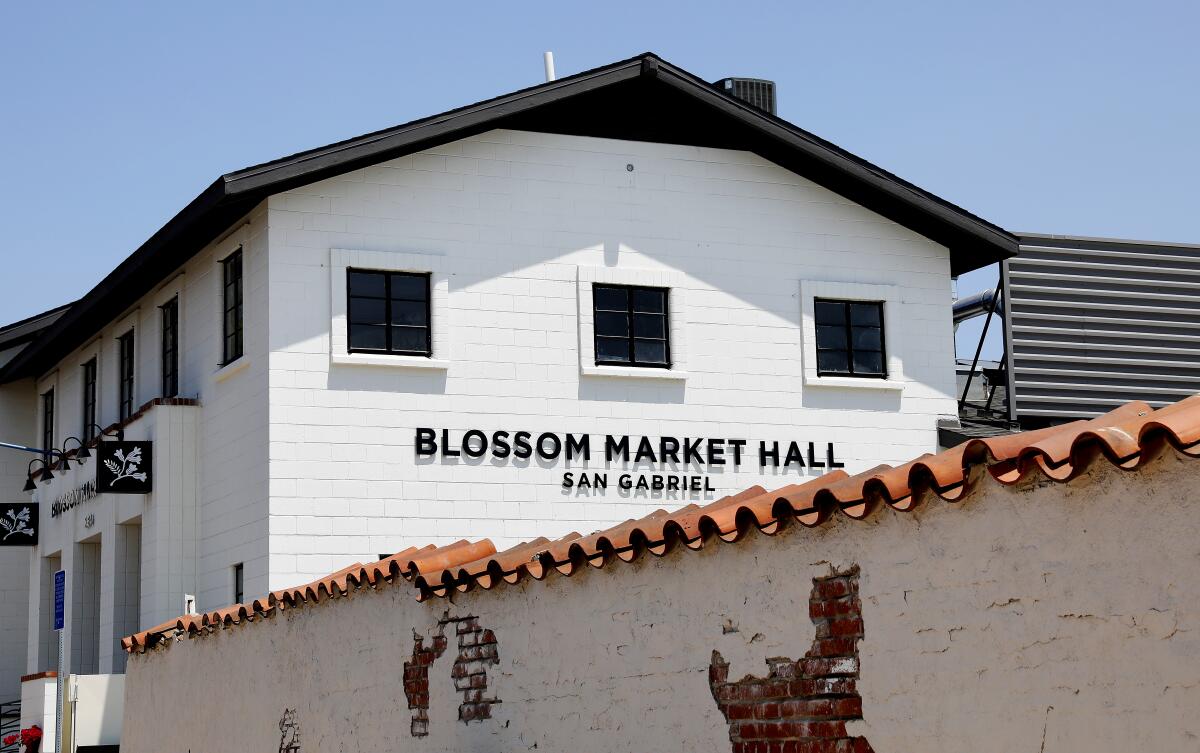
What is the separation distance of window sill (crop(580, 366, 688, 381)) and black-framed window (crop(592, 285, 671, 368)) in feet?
0.65

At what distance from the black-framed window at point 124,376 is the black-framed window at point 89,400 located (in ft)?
4.31

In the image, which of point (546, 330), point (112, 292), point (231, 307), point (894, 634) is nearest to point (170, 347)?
point (112, 292)

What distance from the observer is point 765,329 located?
69.4 ft

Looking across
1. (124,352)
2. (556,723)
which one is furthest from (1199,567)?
(124,352)

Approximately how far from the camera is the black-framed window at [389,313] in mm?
19375

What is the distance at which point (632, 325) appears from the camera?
20.7 m

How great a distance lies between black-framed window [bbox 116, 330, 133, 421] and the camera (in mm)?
24375

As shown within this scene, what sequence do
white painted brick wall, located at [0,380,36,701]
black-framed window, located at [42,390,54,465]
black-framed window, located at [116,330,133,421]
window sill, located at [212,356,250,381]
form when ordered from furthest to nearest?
1. white painted brick wall, located at [0,380,36,701]
2. black-framed window, located at [42,390,54,465]
3. black-framed window, located at [116,330,133,421]
4. window sill, located at [212,356,250,381]

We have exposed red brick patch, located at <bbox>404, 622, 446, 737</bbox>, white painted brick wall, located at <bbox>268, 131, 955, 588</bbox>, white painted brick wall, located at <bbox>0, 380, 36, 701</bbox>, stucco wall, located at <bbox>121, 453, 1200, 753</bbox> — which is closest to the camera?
stucco wall, located at <bbox>121, 453, 1200, 753</bbox>

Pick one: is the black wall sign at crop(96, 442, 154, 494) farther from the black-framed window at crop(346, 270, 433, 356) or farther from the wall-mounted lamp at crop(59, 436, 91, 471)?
the black-framed window at crop(346, 270, 433, 356)

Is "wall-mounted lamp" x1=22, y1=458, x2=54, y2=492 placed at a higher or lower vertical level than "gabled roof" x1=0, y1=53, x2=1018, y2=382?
lower

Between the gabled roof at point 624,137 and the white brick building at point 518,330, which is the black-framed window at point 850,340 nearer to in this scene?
the white brick building at point 518,330

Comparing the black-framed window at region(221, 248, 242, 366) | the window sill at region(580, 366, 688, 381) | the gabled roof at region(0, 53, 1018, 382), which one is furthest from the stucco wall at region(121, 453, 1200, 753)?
the black-framed window at region(221, 248, 242, 366)

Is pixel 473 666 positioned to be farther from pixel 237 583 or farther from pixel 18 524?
pixel 18 524
